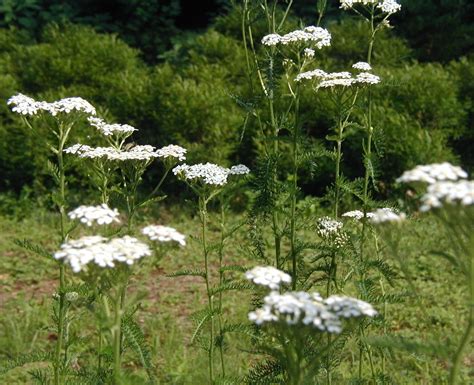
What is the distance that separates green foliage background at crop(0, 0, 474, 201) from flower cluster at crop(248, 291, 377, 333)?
3477 millimetres

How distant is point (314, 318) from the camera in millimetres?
1488

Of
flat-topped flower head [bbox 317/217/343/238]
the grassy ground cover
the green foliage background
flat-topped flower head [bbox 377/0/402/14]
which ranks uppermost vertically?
flat-topped flower head [bbox 377/0/402/14]

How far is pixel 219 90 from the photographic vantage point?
4.89m

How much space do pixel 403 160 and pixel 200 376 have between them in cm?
277

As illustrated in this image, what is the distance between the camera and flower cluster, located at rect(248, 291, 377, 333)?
148cm

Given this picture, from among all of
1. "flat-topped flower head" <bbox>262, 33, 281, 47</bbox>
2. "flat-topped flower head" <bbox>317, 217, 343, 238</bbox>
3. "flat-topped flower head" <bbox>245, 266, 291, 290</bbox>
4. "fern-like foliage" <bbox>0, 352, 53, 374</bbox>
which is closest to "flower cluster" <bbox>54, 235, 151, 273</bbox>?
"flat-topped flower head" <bbox>245, 266, 291, 290</bbox>

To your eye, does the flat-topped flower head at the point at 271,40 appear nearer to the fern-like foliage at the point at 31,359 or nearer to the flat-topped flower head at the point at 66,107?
the flat-topped flower head at the point at 66,107

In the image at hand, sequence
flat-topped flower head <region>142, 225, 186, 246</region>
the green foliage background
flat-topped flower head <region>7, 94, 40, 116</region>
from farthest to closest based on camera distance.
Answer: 1. the green foliage background
2. flat-topped flower head <region>7, 94, 40, 116</region>
3. flat-topped flower head <region>142, 225, 186, 246</region>

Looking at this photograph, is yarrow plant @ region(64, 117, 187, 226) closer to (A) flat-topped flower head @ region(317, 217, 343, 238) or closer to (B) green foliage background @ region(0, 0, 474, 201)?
(A) flat-topped flower head @ region(317, 217, 343, 238)

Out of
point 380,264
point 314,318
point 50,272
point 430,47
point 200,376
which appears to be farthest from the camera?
point 430,47

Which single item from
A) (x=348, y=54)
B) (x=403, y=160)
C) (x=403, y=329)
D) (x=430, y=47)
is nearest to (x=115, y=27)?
(x=348, y=54)

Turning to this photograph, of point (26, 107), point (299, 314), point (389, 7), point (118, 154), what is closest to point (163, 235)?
point (299, 314)

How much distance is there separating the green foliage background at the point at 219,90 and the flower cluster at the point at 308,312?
11.4 ft

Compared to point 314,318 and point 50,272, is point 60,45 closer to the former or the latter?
point 50,272
